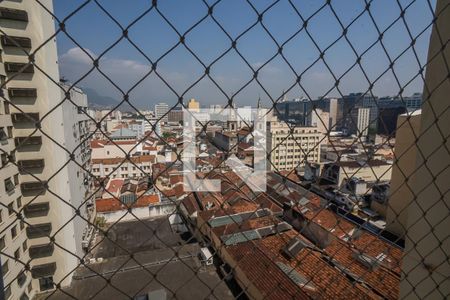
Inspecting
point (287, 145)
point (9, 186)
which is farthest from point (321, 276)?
point (9, 186)

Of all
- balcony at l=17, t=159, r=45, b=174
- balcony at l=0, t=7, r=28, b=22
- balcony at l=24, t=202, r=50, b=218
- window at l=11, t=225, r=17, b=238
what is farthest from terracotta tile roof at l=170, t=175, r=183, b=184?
balcony at l=0, t=7, r=28, b=22

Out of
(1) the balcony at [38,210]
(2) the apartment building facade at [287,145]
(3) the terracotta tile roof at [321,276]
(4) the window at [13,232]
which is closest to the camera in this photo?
(2) the apartment building facade at [287,145]

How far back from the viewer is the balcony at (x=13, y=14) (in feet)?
15.1

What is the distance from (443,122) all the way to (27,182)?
6.37m

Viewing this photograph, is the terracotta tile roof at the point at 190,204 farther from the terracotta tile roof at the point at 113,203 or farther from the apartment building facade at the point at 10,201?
the apartment building facade at the point at 10,201

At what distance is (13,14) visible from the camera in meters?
4.66

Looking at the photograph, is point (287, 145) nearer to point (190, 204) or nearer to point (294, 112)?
point (294, 112)

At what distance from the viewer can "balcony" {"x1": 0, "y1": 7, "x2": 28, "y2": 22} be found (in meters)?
4.62

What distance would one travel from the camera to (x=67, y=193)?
5.59 meters

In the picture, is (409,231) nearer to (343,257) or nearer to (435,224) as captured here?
(435,224)

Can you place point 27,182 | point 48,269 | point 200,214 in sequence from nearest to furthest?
point 27,182, point 48,269, point 200,214

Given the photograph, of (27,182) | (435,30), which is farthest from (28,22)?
(435,30)

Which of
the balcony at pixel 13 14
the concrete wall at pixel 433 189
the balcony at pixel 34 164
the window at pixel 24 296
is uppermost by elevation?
the balcony at pixel 13 14

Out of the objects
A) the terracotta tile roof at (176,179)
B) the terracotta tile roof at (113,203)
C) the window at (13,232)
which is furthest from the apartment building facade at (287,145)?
the terracotta tile roof at (176,179)
